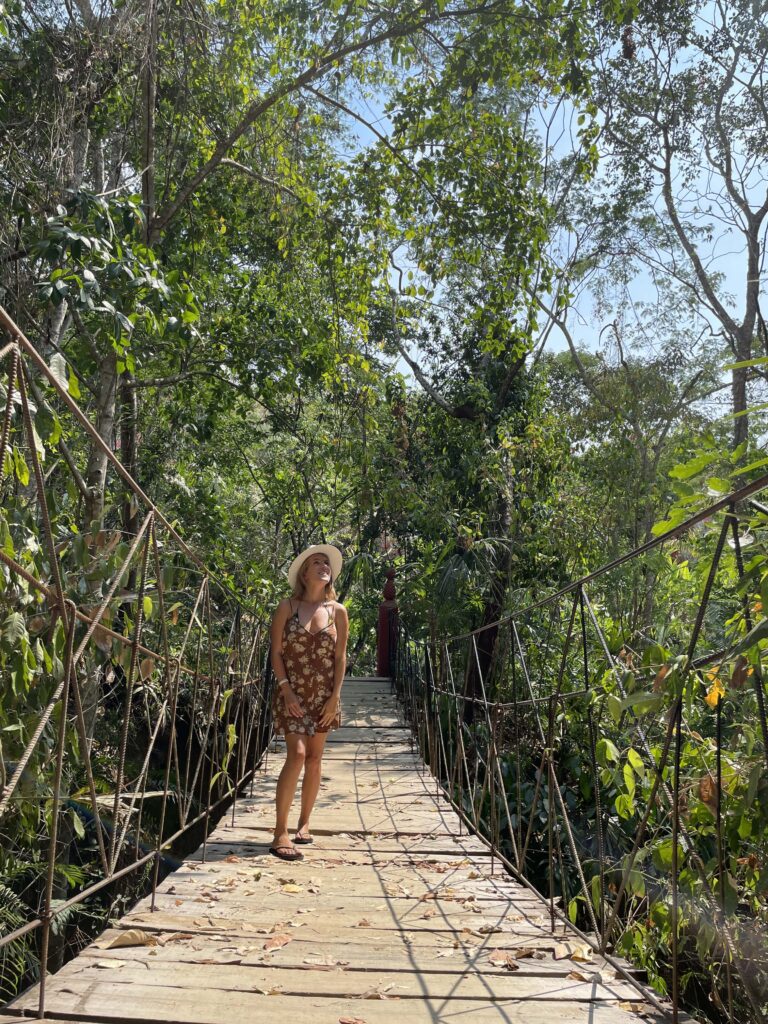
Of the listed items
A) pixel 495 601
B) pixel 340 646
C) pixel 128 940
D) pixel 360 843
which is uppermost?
pixel 495 601

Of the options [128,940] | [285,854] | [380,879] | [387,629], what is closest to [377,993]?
[128,940]

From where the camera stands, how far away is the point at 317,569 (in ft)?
13.0

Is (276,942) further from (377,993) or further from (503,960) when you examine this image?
(503,960)

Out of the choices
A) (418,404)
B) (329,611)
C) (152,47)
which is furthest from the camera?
(418,404)

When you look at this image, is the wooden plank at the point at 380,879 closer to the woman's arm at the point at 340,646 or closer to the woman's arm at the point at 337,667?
the woman's arm at the point at 337,667

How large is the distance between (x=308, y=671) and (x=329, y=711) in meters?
0.19

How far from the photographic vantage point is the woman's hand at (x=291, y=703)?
3795 mm

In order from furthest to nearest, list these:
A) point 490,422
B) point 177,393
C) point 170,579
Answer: point 490,422
point 177,393
point 170,579

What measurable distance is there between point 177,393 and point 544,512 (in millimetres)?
3272

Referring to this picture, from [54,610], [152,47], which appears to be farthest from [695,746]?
[152,47]

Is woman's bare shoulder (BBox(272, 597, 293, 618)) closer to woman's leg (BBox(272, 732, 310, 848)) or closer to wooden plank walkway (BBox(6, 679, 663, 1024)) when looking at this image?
woman's leg (BBox(272, 732, 310, 848))

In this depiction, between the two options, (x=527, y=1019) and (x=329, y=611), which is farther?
(x=329, y=611)

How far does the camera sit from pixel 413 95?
563 cm

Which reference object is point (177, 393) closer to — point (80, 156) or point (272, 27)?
point (80, 156)
